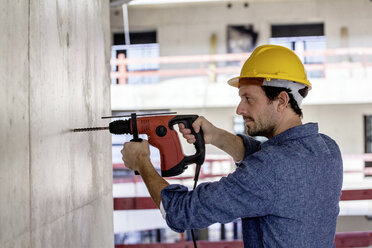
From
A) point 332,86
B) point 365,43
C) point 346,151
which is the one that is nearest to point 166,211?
point 332,86

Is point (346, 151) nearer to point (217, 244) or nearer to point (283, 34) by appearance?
point (283, 34)

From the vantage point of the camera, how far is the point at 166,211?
1303 millimetres

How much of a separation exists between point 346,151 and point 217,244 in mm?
8432

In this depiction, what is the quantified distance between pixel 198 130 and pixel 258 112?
0.25 meters

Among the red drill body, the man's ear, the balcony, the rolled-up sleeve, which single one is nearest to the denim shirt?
the rolled-up sleeve

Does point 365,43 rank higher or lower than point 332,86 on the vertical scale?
higher

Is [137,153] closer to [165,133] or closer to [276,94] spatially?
[165,133]

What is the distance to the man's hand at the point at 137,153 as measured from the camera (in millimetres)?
1433

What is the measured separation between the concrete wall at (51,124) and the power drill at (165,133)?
16cm

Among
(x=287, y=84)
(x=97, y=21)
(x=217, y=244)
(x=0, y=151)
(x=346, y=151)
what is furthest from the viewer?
(x=346, y=151)

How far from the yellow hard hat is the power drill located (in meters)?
0.27

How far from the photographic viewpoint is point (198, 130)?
161cm

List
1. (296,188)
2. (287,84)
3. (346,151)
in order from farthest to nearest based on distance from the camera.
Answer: (346,151) < (287,84) < (296,188)

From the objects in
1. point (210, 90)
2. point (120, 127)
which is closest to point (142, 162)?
point (120, 127)
